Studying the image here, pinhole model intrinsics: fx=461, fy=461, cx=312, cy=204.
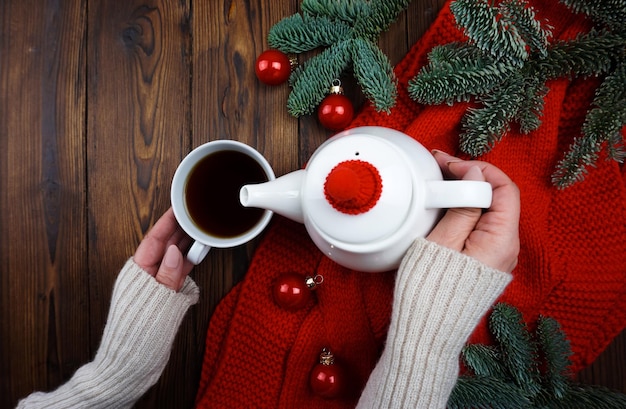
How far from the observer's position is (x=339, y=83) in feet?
2.31

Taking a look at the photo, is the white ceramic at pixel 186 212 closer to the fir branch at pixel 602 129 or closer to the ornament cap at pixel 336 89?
the ornament cap at pixel 336 89

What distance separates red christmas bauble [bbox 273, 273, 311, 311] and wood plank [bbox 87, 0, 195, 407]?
188 millimetres

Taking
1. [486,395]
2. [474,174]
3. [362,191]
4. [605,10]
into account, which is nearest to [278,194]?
[362,191]

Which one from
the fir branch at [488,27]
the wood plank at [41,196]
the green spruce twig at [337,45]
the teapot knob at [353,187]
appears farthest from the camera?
the wood plank at [41,196]

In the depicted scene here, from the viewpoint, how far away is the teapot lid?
458mm

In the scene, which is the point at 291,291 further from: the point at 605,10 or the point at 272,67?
the point at 605,10

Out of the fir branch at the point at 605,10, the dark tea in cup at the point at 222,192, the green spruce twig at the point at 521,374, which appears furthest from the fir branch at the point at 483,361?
the fir branch at the point at 605,10

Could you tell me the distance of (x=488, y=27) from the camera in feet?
1.81

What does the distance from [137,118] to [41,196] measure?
21 centimetres

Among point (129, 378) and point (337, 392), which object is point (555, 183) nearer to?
point (337, 392)

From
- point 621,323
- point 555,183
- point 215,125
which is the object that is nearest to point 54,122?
point 215,125

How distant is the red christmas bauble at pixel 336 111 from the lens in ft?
2.22

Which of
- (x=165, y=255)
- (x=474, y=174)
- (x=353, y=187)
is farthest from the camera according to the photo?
(x=165, y=255)

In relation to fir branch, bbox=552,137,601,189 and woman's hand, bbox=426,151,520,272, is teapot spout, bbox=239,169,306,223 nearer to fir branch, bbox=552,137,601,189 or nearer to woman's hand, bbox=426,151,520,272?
woman's hand, bbox=426,151,520,272
